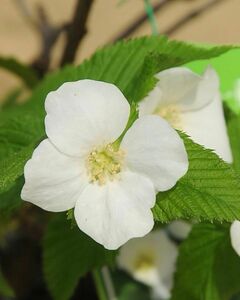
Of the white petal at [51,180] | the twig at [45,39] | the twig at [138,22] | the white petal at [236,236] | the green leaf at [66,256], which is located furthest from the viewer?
the twig at [138,22]

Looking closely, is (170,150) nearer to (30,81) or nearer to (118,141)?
(118,141)

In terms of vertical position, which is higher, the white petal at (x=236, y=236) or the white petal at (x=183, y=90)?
the white petal at (x=183, y=90)

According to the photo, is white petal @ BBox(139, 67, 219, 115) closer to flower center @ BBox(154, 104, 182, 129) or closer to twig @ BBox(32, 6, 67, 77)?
flower center @ BBox(154, 104, 182, 129)

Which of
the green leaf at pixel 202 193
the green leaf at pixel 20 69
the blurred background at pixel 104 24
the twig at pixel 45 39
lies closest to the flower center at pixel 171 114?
the green leaf at pixel 202 193

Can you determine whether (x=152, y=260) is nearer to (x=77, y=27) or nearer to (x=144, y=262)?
(x=144, y=262)

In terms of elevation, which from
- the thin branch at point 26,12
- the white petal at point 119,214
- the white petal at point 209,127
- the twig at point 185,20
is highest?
the white petal at point 119,214

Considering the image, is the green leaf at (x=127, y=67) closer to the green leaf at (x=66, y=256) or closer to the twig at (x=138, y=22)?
the green leaf at (x=66, y=256)

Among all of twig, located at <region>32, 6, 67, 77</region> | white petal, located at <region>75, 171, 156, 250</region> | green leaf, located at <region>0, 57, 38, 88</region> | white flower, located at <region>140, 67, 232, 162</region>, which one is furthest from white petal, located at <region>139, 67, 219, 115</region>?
twig, located at <region>32, 6, 67, 77</region>
